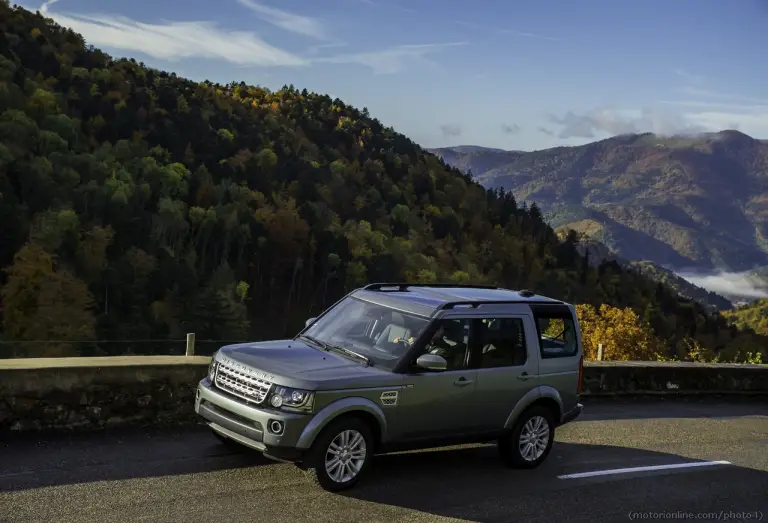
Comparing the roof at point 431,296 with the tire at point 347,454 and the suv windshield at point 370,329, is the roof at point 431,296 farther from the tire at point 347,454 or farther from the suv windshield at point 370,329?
the tire at point 347,454

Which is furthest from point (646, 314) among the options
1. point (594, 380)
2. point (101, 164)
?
point (594, 380)

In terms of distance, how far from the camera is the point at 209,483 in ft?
23.7

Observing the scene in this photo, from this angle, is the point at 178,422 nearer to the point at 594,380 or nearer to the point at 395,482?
the point at 395,482

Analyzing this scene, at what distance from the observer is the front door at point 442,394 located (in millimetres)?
7766

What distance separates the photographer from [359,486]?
760 centimetres

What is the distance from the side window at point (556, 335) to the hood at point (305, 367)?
2.29 meters

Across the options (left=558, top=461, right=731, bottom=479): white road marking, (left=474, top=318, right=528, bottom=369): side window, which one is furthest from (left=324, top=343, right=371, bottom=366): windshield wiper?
(left=558, top=461, right=731, bottom=479): white road marking

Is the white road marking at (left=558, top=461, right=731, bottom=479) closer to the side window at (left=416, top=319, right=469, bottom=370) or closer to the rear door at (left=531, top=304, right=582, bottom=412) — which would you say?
the rear door at (left=531, top=304, right=582, bottom=412)

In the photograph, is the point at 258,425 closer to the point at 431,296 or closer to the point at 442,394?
the point at 442,394

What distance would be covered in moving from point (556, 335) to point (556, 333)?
71 mm

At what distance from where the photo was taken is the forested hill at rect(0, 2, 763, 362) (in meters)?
95.8

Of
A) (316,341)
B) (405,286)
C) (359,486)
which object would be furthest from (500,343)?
(359,486)

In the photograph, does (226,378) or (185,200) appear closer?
(226,378)

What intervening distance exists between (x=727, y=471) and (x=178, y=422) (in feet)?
23.2
